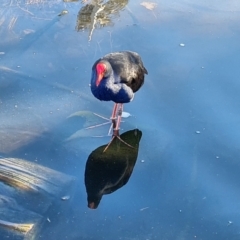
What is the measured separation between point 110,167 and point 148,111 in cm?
73

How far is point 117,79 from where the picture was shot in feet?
14.2

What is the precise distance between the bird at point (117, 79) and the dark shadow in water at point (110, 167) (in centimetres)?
8

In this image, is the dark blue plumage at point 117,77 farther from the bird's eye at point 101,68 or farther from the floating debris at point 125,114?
the floating debris at point 125,114

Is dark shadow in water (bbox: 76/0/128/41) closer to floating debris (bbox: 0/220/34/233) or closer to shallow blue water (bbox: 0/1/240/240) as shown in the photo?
shallow blue water (bbox: 0/1/240/240)

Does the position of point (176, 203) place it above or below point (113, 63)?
below

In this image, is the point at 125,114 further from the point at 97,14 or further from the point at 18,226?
the point at 97,14

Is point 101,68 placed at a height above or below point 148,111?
above

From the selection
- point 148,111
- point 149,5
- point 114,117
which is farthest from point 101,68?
point 149,5

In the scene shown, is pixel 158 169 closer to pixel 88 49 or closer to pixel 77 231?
pixel 77 231

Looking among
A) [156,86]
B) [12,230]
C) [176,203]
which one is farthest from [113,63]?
[12,230]

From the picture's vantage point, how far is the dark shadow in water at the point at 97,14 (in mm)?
5652

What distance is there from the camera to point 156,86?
480cm

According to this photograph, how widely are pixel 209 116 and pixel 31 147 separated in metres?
1.51

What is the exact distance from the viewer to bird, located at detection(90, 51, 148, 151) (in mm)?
4242
